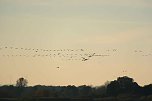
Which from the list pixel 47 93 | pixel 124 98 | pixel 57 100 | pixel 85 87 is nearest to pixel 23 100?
pixel 57 100

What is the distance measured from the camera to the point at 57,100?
316 feet

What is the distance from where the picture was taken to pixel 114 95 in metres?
111

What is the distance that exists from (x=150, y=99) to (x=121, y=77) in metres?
30.9

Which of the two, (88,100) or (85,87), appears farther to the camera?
(85,87)

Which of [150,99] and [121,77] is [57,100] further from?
[121,77]

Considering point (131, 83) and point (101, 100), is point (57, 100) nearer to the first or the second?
point (101, 100)

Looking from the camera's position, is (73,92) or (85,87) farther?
(85,87)

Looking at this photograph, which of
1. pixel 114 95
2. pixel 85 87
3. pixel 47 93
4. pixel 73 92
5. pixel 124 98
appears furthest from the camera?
pixel 85 87

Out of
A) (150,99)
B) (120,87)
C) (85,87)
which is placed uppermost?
(85,87)

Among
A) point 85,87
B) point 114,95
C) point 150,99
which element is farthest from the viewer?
point 85,87

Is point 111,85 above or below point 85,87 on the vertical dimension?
below

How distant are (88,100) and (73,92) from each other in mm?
59203

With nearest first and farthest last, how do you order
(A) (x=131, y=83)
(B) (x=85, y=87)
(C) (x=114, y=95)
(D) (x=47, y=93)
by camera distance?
(C) (x=114, y=95) → (A) (x=131, y=83) → (D) (x=47, y=93) → (B) (x=85, y=87)

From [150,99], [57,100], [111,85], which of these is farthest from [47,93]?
[150,99]
